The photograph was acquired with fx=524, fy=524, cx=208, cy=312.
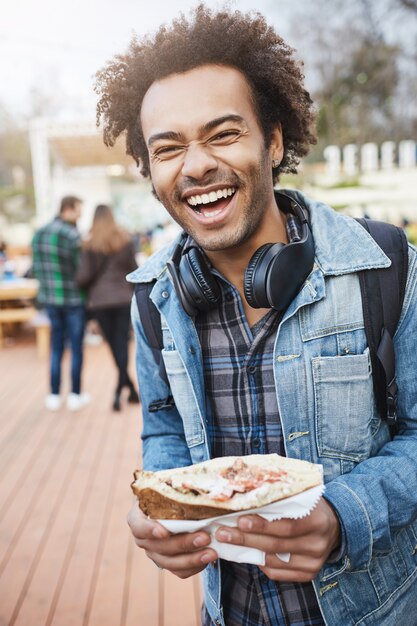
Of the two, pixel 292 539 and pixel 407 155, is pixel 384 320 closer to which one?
pixel 292 539

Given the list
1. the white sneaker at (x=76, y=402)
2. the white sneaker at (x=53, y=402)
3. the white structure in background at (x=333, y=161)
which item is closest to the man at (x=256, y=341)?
the white sneaker at (x=76, y=402)

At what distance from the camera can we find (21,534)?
340 centimetres

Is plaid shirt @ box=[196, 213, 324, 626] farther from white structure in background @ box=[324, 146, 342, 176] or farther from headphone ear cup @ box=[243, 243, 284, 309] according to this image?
white structure in background @ box=[324, 146, 342, 176]

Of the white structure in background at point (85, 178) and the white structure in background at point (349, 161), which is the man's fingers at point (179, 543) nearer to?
the white structure in background at point (85, 178)

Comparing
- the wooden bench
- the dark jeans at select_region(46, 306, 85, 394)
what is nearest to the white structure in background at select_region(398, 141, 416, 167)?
the wooden bench

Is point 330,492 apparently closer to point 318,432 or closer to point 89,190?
point 318,432

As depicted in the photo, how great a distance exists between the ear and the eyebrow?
237mm

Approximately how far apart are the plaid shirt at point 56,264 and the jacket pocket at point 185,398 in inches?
171

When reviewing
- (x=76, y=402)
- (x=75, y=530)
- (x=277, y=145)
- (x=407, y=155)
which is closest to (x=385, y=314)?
(x=277, y=145)

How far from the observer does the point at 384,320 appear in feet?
4.04

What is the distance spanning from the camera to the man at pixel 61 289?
551cm

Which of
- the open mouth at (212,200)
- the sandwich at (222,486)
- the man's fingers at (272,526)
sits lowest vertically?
the man's fingers at (272,526)

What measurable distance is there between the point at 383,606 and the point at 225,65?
141 cm

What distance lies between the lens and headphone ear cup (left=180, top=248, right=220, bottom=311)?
1.37 metres
